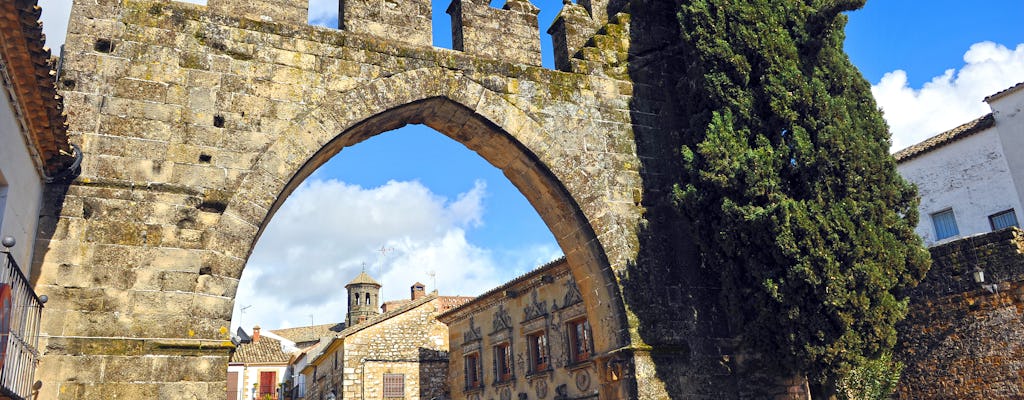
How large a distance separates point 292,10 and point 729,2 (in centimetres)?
396

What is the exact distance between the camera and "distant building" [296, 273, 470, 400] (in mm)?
21625

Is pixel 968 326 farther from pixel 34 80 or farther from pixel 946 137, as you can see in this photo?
pixel 34 80

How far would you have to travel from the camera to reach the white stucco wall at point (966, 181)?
15.2 metres

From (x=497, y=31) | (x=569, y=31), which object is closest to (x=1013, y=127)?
(x=569, y=31)

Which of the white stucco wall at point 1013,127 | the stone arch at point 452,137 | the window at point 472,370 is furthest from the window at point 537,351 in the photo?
the stone arch at point 452,137

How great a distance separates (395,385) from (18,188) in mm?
17673

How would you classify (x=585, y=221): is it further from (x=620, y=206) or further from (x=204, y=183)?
(x=204, y=183)

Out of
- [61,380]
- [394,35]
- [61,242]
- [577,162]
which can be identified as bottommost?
[61,380]

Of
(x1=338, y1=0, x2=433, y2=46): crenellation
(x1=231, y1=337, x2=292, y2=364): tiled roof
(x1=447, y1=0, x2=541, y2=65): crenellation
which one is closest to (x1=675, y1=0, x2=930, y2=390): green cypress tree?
(x1=447, y1=0, x2=541, y2=65): crenellation

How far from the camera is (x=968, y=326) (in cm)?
990

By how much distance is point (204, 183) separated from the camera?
611cm

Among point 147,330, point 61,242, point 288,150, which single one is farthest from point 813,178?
point 61,242

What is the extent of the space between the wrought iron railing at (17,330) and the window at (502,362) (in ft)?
45.8

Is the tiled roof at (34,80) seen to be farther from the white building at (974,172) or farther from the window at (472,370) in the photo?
the window at (472,370)
